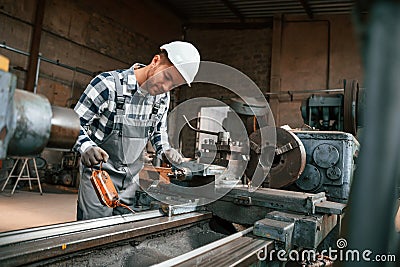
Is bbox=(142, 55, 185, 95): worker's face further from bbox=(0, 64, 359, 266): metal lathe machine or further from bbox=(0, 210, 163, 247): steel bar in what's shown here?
bbox=(0, 210, 163, 247): steel bar

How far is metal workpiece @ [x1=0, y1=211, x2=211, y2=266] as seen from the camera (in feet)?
3.30

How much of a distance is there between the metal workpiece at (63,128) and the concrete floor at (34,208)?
8.45 feet

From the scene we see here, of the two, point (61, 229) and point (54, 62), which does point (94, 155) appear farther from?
point (54, 62)

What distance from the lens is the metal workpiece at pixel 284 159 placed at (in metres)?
1.95

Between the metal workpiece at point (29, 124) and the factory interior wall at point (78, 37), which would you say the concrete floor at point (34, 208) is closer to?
the factory interior wall at point (78, 37)

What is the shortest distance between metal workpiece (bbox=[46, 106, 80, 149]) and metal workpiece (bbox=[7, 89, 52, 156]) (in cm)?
2

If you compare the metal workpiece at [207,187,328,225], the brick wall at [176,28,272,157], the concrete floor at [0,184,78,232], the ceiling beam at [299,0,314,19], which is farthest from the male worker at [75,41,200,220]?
the ceiling beam at [299,0,314,19]

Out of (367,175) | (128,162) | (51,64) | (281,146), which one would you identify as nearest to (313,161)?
(281,146)

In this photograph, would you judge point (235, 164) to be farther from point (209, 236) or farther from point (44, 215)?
point (44, 215)

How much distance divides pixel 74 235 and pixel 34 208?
9.30 feet

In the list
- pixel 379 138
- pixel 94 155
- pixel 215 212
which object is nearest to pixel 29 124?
pixel 379 138

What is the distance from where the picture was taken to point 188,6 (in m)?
7.49

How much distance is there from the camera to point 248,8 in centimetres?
707

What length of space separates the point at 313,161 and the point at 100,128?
4.51 ft
